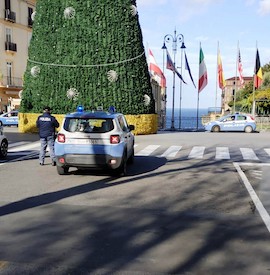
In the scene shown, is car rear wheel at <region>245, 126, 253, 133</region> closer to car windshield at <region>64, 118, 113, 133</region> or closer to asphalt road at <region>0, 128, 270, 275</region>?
asphalt road at <region>0, 128, 270, 275</region>

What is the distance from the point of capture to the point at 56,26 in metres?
21.8

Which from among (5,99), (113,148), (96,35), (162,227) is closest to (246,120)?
(96,35)

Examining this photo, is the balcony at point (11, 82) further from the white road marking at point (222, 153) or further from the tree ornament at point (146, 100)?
the white road marking at point (222, 153)

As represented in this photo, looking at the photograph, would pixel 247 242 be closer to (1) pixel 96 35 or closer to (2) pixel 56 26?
(1) pixel 96 35

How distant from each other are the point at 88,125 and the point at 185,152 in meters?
6.20

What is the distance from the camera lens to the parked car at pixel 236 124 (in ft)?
89.1

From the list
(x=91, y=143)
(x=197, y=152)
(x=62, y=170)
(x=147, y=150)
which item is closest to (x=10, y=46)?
(x=147, y=150)

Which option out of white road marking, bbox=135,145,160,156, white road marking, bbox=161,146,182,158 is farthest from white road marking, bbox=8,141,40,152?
white road marking, bbox=161,146,182,158

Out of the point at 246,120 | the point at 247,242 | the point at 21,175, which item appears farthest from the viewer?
the point at 246,120

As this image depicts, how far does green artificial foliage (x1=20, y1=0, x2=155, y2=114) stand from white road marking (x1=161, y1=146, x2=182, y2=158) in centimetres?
693

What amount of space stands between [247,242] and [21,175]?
20.6ft

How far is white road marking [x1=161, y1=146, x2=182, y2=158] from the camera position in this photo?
43.4 ft

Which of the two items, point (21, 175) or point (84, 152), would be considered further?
point (21, 175)

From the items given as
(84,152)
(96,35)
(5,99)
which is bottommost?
(84,152)
